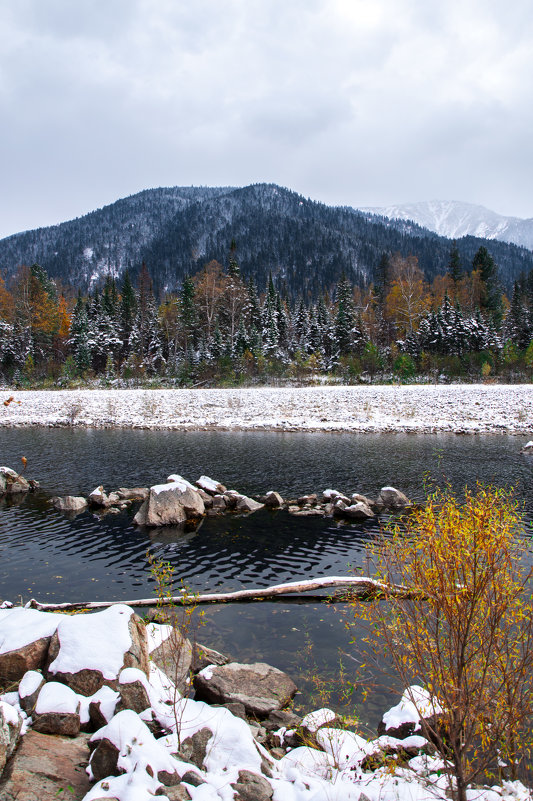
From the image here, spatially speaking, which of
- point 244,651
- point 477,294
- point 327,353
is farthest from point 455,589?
point 477,294

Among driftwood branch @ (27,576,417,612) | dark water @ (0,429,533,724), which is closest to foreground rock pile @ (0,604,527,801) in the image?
dark water @ (0,429,533,724)

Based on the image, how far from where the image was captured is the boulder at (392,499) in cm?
1492

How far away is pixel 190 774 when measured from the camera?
4.07 metres

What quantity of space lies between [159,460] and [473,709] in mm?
20102

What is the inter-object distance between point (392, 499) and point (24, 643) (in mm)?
12181

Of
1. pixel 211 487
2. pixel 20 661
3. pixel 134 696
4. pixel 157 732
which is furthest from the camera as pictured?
pixel 211 487

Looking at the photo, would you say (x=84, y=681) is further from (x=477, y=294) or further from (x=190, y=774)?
(x=477, y=294)

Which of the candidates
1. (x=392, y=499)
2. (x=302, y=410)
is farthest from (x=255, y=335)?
(x=392, y=499)

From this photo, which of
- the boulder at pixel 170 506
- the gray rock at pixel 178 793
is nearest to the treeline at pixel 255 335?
the boulder at pixel 170 506

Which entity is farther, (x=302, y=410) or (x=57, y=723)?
(x=302, y=410)

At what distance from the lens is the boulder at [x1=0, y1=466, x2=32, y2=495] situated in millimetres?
17078

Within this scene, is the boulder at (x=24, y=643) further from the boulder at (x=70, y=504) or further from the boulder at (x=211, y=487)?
the boulder at (x=211, y=487)

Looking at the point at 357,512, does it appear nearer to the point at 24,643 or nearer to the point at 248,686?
the point at 248,686

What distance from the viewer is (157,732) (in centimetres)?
470
